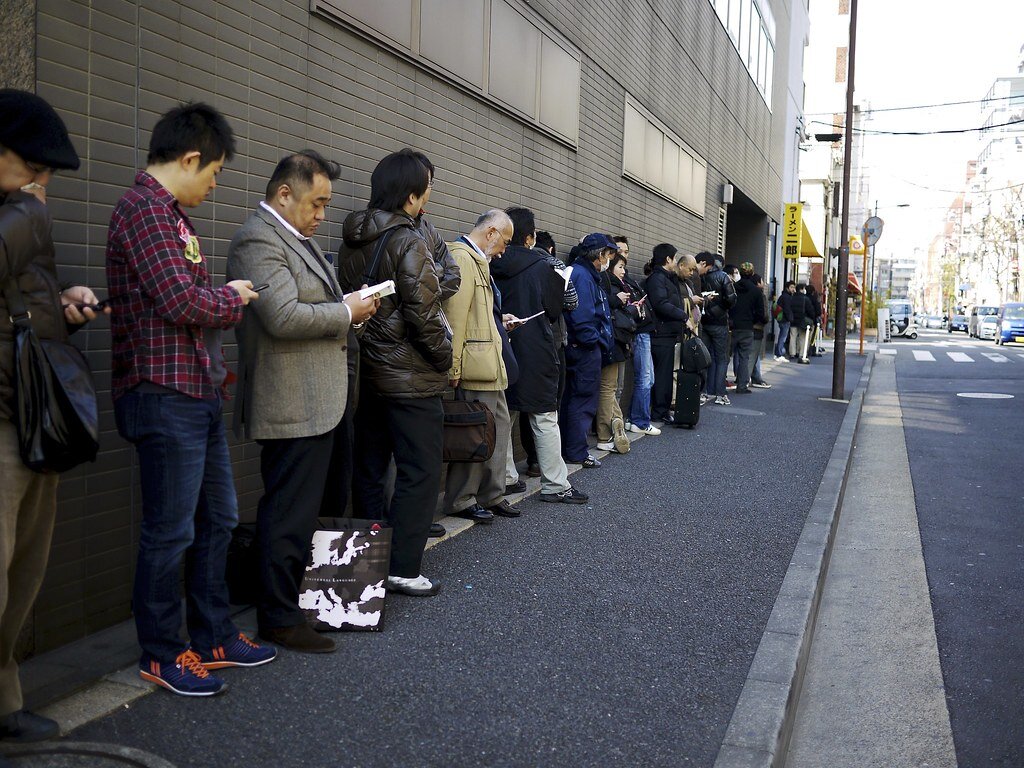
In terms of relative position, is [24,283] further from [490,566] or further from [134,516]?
[490,566]

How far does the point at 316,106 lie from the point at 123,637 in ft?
9.41

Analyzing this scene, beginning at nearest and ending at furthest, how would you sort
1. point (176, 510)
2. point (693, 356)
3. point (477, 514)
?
point (176, 510)
point (477, 514)
point (693, 356)

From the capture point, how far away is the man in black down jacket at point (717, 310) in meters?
12.5

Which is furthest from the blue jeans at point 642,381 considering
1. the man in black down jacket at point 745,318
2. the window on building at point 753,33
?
the window on building at point 753,33

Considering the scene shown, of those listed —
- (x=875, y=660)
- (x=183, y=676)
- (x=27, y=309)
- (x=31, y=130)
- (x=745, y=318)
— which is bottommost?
(x=875, y=660)

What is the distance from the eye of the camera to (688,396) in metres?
10.8

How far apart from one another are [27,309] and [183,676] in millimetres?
1352

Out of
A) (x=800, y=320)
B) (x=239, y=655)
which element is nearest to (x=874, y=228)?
(x=800, y=320)

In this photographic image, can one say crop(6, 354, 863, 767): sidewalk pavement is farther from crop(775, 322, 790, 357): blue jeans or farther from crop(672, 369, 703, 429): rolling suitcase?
crop(775, 322, 790, 357): blue jeans

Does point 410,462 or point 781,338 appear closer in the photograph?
point 410,462

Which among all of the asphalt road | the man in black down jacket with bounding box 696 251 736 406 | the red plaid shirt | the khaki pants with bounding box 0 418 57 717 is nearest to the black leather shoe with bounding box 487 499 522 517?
the asphalt road

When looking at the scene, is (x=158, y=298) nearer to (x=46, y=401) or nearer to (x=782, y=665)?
(x=46, y=401)

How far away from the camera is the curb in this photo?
10.6ft

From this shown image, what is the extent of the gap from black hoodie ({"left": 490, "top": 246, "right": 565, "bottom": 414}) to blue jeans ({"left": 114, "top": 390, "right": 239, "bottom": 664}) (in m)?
3.41
